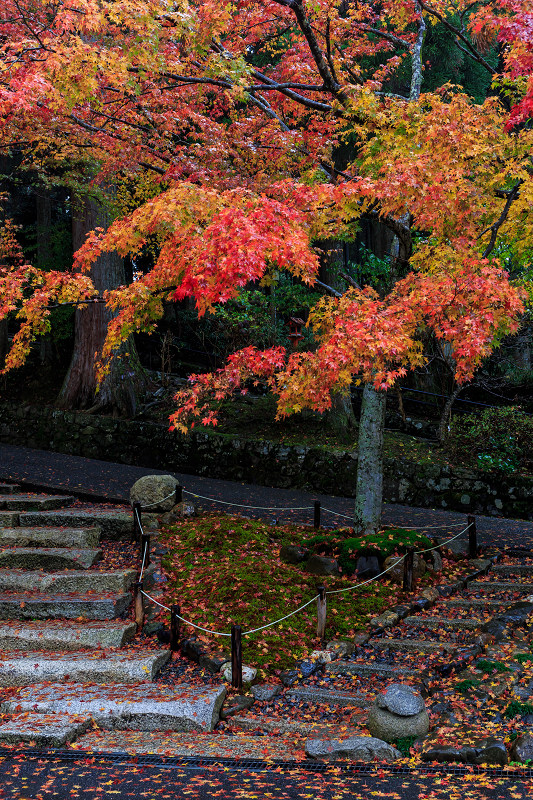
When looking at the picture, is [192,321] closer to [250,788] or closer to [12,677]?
[12,677]

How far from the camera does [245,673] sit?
6.57m

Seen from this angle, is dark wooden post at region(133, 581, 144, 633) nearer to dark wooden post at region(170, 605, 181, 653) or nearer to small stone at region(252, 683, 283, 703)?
dark wooden post at region(170, 605, 181, 653)

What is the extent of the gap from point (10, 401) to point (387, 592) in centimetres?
1276

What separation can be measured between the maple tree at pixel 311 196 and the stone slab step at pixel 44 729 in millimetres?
4211

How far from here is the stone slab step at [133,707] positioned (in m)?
5.68

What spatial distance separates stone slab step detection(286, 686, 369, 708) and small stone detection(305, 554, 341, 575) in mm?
2477

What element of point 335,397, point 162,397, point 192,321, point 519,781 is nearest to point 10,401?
point 162,397

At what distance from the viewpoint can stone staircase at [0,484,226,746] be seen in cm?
569

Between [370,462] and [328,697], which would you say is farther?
[370,462]

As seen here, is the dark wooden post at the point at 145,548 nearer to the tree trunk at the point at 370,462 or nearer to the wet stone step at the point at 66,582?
the wet stone step at the point at 66,582

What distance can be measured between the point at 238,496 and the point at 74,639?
6075 mm

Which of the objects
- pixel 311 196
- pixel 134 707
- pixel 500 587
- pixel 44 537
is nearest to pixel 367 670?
pixel 134 707

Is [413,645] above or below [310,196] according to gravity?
below

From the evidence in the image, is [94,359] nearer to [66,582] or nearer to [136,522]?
[136,522]
